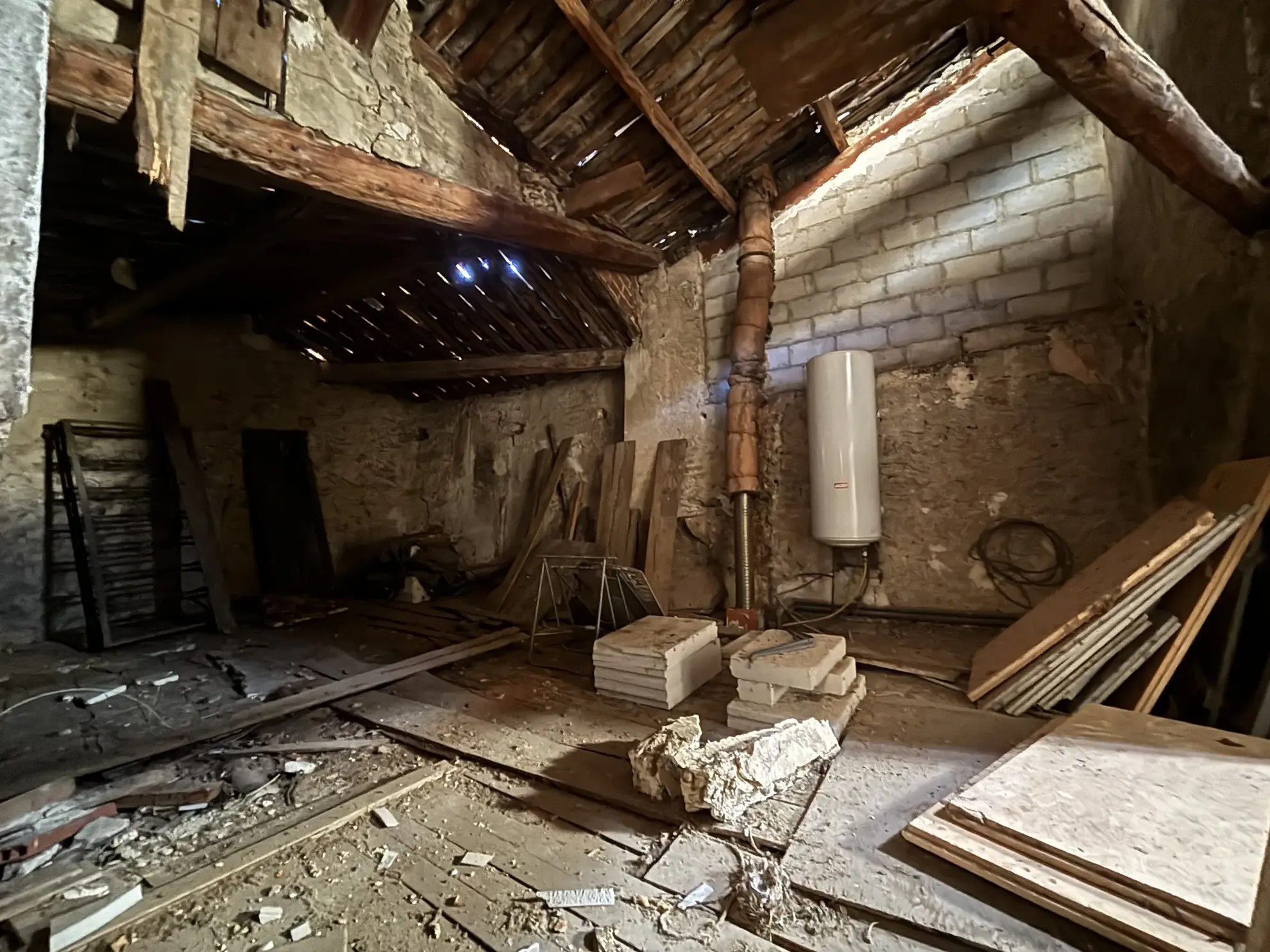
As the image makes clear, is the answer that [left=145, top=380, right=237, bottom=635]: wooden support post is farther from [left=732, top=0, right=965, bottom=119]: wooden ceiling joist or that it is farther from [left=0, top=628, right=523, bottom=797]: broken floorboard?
[left=732, top=0, right=965, bottom=119]: wooden ceiling joist

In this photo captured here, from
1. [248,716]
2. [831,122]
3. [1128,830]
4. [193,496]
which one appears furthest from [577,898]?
[193,496]

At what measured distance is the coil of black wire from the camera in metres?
3.17

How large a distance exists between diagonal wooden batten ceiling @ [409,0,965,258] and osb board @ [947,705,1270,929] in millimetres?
3212

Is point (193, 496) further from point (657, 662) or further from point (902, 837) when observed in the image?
point (902, 837)

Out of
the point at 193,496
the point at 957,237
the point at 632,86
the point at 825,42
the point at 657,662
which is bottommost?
the point at 657,662

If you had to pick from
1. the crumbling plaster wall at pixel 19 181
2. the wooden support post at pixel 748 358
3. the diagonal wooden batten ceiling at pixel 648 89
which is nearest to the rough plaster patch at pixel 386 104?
the diagonal wooden batten ceiling at pixel 648 89

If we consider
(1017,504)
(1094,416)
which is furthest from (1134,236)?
(1017,504)

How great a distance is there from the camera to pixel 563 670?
3.18 m

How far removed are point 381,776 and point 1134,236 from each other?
4.23 meters

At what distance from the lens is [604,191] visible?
3.33 m

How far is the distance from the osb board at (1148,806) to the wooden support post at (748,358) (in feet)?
6.99

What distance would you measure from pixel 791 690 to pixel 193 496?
4.68 metres

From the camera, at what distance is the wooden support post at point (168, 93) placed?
1.84m

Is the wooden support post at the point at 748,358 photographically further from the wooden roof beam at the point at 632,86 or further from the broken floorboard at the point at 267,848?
the broken floorboard at the point at 267,848
